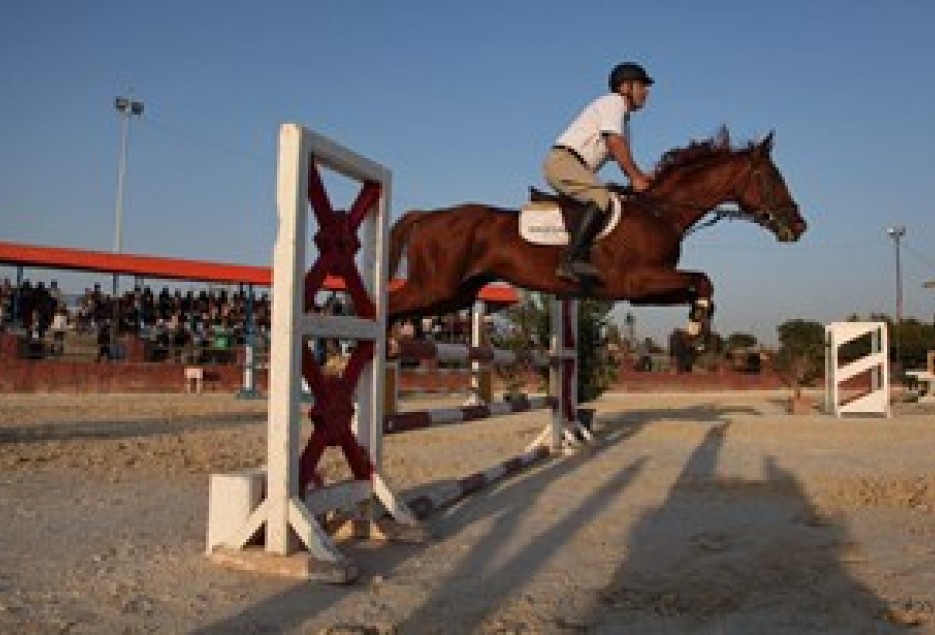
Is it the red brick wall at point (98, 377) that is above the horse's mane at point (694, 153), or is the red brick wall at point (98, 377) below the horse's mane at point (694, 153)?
below

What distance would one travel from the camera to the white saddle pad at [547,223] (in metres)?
6.44

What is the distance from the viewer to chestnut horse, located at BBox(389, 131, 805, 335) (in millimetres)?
6406

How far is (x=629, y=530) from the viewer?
494 centimetres

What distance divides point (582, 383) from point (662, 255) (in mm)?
6609

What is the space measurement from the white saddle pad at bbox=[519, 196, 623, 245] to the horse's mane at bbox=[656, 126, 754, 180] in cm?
89

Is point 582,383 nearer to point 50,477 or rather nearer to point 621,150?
point 621,150

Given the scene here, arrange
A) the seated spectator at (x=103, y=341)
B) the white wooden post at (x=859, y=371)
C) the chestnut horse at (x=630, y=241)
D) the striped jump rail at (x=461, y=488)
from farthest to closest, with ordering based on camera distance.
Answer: the seated spectator at (x=103, y=341), the white wooden post at (x=859, y=371), the chestnut horse at (x=630, y=241), the striped jump rail at (x=461, y=488)

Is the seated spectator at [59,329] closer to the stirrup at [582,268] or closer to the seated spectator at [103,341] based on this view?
the seated spectator at [103,341]

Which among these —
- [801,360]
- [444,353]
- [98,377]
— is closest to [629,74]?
[444,353]

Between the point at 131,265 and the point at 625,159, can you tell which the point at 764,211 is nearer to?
the point at 625,159

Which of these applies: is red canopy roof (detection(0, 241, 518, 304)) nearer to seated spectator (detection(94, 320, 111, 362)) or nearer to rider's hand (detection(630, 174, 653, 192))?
seated spectator (detection(94, 320, 111, 362))

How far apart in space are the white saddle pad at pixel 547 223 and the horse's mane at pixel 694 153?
35.1 inches

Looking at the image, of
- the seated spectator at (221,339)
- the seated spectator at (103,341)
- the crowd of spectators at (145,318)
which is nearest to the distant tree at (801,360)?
the crowd of spectators at (145,318)

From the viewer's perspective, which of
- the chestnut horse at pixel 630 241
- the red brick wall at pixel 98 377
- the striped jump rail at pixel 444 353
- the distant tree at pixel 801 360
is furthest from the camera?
the distant tree at pixel 801 360
